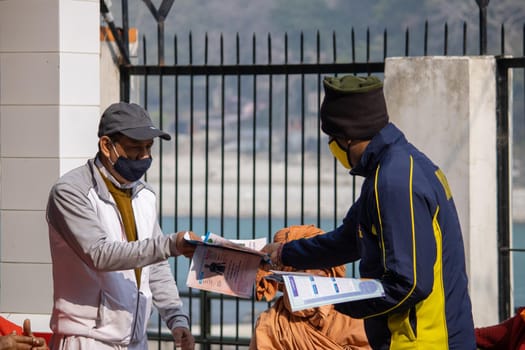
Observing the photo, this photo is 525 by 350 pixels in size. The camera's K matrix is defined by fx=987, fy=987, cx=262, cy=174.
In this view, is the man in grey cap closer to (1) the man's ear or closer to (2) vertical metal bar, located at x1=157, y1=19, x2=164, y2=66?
(1) the man's ear

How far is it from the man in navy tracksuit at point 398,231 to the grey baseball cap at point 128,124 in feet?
2.63

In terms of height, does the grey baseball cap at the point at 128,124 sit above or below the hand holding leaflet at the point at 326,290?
above

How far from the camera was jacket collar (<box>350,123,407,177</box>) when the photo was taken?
3279 millimetres

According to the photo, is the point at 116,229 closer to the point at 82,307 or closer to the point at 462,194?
the point at 82,307

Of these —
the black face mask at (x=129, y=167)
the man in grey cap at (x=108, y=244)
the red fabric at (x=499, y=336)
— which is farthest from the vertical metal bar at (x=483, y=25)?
the black face mask at (x=129, y=167)

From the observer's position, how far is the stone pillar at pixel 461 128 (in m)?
6.73

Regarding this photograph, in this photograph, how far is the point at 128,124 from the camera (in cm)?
386

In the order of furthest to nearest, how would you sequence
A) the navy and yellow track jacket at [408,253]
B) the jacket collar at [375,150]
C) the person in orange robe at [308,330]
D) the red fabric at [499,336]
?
the person in orange robe at [308,330]
the red fabric at [499,336]
the jacket collar at [375,150]
the navy and yellow track jacket at [408,253]

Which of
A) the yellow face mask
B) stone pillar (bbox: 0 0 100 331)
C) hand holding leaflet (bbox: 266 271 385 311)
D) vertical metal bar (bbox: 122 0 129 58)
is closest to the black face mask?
the yellow face mask

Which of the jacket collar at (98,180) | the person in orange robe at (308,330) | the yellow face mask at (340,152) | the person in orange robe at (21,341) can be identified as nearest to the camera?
the yellow face mask at (340,152)

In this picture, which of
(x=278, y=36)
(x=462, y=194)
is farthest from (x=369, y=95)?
(x=278, y=36)

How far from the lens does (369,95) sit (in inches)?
132

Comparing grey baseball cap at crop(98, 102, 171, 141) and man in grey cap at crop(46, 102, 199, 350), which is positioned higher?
grey baseball cap at crop(98, 102, 171, 141)

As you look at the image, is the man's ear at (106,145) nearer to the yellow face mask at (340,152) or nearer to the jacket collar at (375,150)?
the yellow face mask at (340,152)
